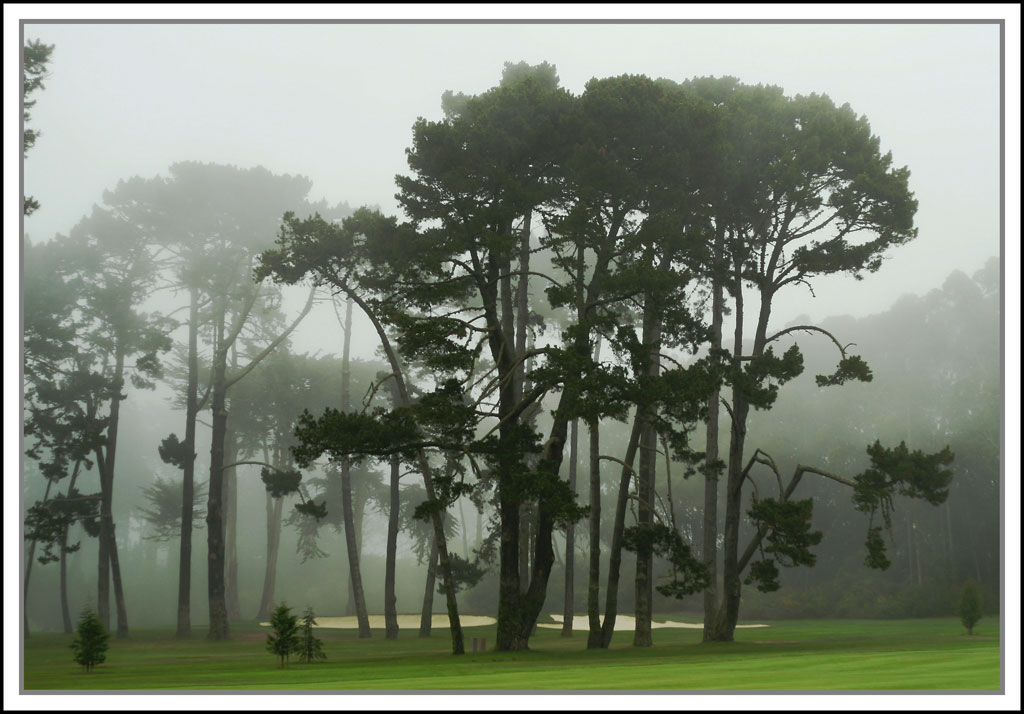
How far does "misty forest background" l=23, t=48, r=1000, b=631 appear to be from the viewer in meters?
27.1

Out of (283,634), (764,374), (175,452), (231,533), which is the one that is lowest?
(231,533)

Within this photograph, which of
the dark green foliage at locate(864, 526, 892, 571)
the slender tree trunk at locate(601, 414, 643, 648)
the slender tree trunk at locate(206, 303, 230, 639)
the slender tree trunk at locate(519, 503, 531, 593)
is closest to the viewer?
the dark green foliage at locate(864, 526, 892, 571)

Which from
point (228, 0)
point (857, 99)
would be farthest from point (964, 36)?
point (228, 0)

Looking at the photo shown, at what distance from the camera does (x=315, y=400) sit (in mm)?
34312

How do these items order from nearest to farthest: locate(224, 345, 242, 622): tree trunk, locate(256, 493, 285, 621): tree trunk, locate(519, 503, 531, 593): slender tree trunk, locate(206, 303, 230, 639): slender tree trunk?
locate(519, 503, 531, 593): slender tree trunk < locate(206, 303, 230, 639): slender tree trunk < locate(224, 345, 242, 622): tree trunk < locate(256, 493, 285, 621): tree trunk

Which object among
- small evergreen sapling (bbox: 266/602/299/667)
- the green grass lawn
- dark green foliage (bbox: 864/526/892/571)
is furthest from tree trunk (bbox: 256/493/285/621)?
dark green foliage (bbox: 864/526/892/571)

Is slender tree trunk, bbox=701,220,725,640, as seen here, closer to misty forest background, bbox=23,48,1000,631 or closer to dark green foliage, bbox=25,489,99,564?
misty forest background, bbox=23,48,1000,631

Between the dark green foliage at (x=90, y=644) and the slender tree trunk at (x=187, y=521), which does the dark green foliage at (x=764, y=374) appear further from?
the slender tree trunk at (x=187, y=521)

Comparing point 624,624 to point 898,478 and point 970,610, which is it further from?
point 898,478

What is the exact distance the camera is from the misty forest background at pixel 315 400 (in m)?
27.1

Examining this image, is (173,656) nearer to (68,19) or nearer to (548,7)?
(68,19)

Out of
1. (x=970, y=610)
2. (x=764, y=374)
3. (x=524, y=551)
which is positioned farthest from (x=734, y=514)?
(x=524, y=551)

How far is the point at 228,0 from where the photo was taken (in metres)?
13.5

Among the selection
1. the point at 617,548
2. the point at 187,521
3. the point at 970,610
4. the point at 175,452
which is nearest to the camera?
the point at 617,548
